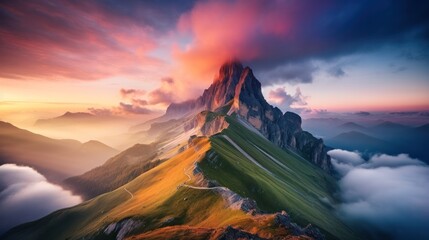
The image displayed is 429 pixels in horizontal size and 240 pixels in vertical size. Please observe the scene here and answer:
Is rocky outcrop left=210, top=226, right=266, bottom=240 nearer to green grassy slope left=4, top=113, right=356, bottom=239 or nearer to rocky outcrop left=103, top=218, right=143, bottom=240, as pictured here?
green grassy slope left=4, top=113, right=356, bottom=239

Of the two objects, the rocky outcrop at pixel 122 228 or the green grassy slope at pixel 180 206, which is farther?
the rocky outcrop at pixel 122 228

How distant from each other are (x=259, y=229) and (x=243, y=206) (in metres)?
21.3

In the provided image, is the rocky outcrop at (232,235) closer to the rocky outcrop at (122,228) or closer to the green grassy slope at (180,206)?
the green grassy slope at (180,206)

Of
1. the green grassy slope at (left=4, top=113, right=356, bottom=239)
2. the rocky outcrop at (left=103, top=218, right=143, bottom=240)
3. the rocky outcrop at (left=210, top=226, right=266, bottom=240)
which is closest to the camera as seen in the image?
the rocky outcrop at (left=210, top=226, right=266, bottom=240)

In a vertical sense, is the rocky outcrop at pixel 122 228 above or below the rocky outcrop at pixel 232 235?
below

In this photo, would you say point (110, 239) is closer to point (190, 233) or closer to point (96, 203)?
point (190, 233)

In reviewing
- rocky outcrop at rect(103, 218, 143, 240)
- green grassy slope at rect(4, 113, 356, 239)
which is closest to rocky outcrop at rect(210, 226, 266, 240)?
green grassy slope at rect(4, 113, 356, 239)

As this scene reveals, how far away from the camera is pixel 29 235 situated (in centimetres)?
18862

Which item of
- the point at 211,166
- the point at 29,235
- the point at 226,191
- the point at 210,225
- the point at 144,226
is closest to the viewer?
the point at 210,225

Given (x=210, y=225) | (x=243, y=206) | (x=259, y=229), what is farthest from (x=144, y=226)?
(x=259, y=229)

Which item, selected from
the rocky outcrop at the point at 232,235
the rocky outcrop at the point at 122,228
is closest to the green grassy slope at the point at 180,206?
the rocky outcrop at the point at 122,228

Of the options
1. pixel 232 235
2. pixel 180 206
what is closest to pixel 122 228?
pixel 180 206

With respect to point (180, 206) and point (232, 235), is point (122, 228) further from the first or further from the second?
point (232, 235)

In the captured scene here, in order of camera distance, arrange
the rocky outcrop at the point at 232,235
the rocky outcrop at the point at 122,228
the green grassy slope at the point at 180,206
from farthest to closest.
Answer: the rocky outcrop at the point at 122,228 < the green grassy slope at the point at 180,206 < the rocky outcrop at the point at 232,235
